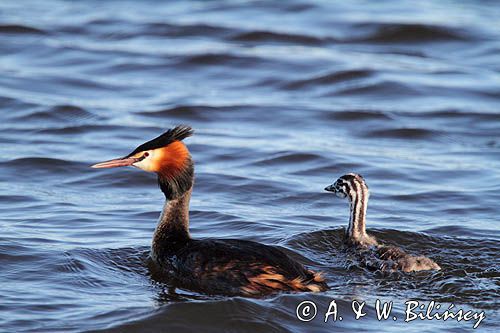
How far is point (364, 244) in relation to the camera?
360 inches

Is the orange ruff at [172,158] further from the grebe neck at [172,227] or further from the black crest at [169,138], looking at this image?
the grebe neck at [172,227]

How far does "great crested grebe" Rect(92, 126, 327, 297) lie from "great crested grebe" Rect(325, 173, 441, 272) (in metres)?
0.79

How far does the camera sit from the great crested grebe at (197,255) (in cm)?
775

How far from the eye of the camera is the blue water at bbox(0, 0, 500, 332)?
313 inches

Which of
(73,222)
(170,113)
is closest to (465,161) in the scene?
(170,113)

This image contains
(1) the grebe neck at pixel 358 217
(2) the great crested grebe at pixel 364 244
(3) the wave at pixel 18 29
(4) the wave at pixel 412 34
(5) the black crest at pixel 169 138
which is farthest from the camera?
(3) the wave at pixel 18 29

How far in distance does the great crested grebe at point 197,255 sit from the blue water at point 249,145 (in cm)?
13

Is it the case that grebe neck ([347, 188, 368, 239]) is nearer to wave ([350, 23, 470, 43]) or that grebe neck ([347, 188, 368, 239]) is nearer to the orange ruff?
the orange ruff

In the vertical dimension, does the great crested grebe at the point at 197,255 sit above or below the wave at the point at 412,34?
below

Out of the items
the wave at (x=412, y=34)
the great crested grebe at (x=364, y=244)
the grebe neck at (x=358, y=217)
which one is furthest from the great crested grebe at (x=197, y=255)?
the wave at (x=412, y=34)

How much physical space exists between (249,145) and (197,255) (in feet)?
16.1

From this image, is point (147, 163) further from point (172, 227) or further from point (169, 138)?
point (172, 227)

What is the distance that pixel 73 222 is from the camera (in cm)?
988

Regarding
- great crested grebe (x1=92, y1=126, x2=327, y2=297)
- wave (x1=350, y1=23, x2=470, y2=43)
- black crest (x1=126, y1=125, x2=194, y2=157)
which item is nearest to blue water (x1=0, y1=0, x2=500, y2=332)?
wave (x1=350, y1=23, x2=470, y2=43)
